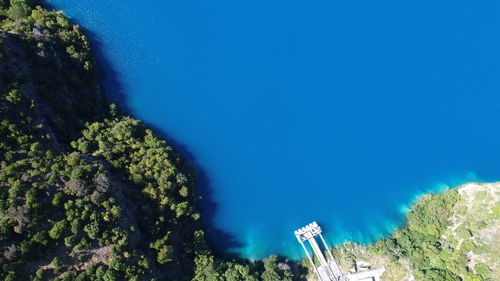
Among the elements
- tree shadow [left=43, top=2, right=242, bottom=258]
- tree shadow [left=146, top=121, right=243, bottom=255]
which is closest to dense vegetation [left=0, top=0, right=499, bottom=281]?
tree shadow [left=43, top=2, right=242, bottom=258]

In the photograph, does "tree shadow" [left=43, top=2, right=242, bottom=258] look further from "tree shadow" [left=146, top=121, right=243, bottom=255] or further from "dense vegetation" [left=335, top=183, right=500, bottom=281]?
"dense vegetation" [left=335, top=183, right=500, bottom=281]

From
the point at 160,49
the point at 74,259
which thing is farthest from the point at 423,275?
the point at 160,49

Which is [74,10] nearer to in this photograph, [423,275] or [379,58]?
[379,58]

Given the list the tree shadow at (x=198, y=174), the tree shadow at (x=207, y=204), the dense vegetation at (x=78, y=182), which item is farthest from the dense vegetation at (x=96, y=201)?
the tree shadow at (x=207, y=204)

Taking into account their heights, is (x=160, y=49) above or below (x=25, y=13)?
below

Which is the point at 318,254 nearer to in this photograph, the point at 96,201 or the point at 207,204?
the point at 207,204

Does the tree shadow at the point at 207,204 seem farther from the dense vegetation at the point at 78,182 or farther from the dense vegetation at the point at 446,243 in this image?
the dense vegetation at the point at 446,243

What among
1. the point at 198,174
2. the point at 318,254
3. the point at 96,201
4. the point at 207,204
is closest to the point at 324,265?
the point at 318,254
